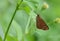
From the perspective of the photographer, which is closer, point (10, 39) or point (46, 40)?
point (10, 39)

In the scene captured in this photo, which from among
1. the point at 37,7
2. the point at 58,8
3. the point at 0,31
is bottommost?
the point at 58,8

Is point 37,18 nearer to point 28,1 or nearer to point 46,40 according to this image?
point 28,1

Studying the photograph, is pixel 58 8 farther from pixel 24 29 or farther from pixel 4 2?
pixel 24 29

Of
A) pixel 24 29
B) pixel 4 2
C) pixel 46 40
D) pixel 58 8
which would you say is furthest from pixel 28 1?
pixel 58 8

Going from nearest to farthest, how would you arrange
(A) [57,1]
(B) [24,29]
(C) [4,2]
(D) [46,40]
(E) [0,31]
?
(E) [0,31], (B) [24,29], (D) [46,40], (C) [4,2], (A) [57,1]

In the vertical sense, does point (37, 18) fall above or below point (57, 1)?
above

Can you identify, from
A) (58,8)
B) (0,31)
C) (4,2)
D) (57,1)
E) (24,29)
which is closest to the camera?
(0,31)

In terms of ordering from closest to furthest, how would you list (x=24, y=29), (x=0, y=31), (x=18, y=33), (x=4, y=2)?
(x=0, y=31) < (x=18, y=33) < (x=24, y=29) < (x=4, y=2)

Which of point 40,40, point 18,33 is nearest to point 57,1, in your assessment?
point 40,40

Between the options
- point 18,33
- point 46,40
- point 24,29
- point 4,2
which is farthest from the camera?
point 4,2
